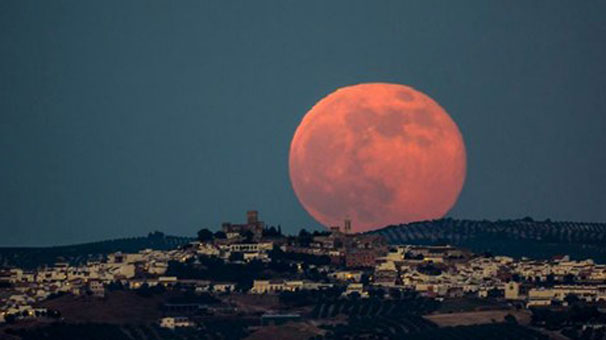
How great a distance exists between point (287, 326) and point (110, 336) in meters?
14.2

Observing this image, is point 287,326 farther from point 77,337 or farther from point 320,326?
point 77,337

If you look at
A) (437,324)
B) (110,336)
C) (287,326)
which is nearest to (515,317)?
(437,324)

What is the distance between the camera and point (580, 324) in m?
194

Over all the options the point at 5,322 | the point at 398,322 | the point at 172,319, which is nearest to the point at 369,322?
the point at 398,322

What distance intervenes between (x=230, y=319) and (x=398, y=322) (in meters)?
13.5

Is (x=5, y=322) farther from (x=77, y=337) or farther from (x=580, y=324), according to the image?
(x=580, y=324)

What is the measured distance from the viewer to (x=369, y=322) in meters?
198

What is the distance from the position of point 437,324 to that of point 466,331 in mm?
5951

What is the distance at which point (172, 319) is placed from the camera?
650 ft

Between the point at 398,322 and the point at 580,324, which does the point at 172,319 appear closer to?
the point at 398,322

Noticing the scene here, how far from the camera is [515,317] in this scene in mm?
198625

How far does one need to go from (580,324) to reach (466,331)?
30.8ft

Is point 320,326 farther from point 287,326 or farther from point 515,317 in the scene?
point 515,317

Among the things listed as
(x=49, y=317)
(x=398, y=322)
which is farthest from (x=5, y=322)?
(x=398, y=322)
